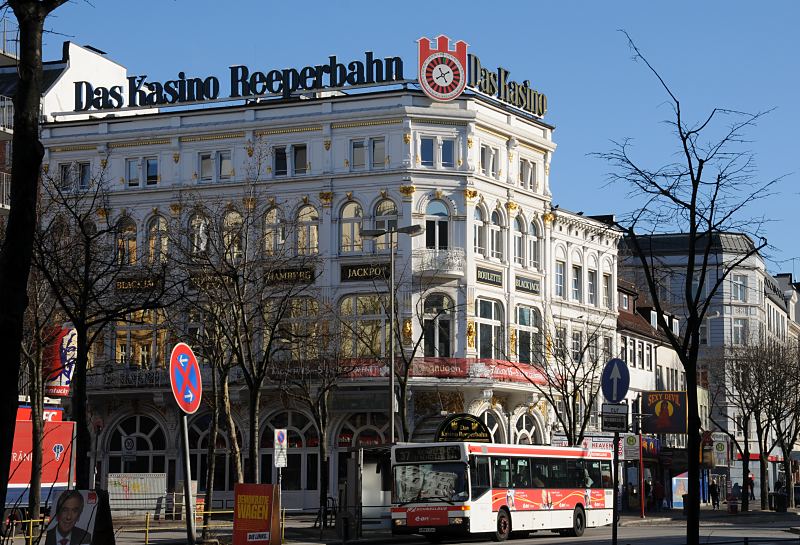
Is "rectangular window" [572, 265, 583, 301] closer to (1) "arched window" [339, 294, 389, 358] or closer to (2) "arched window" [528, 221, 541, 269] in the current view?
(2) "arched window" [528, 221, 541, 269]

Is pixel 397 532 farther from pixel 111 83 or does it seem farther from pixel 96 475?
pixel 111 83

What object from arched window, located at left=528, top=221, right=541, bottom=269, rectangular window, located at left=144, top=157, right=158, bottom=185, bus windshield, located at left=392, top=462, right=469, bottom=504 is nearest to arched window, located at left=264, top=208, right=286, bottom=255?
rectangular window, located at left=144, top=157, right=158, bottom=185

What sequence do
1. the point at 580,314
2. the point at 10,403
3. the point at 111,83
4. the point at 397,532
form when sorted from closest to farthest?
the point at 10,403 < the point at 397,532 < the point at 580,314 < the point at 111,83

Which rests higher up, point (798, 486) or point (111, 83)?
point (111, 83)

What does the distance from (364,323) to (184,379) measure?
4250 cm

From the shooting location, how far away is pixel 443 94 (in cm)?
5762

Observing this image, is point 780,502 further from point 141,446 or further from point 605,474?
point 141,446

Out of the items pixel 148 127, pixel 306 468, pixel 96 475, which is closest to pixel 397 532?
pixel 306 468

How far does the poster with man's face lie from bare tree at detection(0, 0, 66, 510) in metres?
5.34

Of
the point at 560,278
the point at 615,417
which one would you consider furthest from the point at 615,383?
the point at 560,278

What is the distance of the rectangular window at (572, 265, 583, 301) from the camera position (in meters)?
66.9

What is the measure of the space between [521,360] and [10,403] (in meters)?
51.7

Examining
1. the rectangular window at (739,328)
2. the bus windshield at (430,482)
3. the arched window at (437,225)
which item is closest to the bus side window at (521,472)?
the bus windshield at (430,482)

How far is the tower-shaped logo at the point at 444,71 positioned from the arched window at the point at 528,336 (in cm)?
1057
